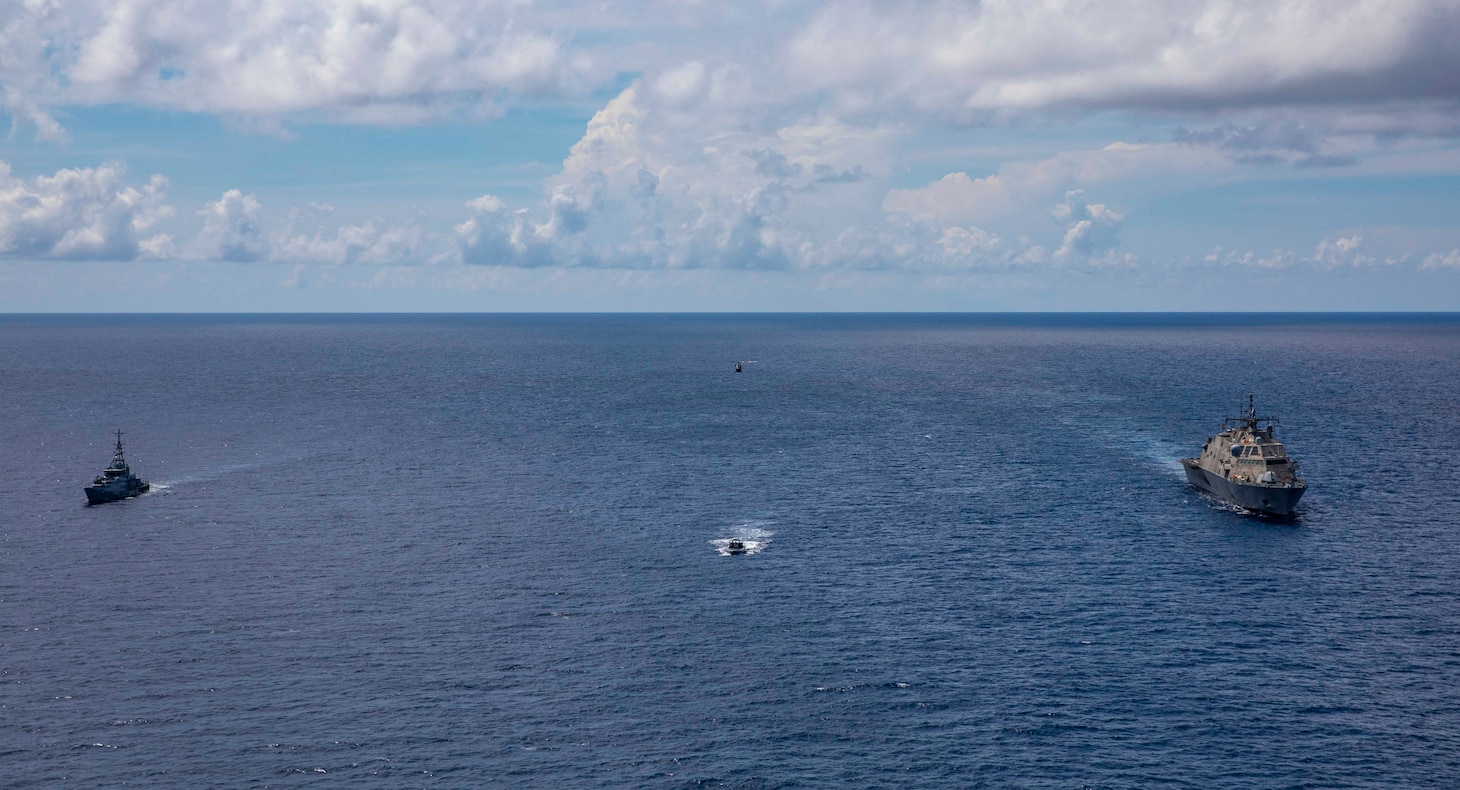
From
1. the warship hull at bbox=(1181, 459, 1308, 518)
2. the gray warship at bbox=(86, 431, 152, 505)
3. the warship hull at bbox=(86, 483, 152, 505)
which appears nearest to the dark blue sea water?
the warship hull at bbox=(1181, 459, 1308, 518)

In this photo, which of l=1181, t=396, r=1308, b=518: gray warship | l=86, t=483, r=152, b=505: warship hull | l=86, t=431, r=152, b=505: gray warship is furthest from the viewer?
l=86, t=431, r=152, b=505: gray warship

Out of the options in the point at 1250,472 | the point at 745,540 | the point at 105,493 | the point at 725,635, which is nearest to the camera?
the point at 725,635

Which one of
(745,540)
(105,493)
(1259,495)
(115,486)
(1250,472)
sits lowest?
(745,540)

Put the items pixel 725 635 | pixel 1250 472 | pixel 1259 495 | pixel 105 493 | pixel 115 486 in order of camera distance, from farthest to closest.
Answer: pixel 115 486, pixel 105 493, pixel 1250 472, pixel 1259 495, pixel 725 635

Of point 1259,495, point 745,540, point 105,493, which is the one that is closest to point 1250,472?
point 1259,495

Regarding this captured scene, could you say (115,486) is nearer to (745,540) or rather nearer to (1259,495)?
(745,540)

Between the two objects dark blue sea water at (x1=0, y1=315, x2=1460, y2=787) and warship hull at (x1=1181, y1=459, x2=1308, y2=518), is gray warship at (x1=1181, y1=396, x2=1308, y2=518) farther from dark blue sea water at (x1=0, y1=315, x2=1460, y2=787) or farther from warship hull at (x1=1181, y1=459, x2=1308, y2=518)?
dark blue sea water at (x1=0, y1=315, x2=1460, y2=787)

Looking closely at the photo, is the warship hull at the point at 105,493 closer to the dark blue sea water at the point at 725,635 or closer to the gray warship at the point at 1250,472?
the dark blue sea water at the point at 725,635

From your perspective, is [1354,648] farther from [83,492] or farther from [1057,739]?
[83,492]
